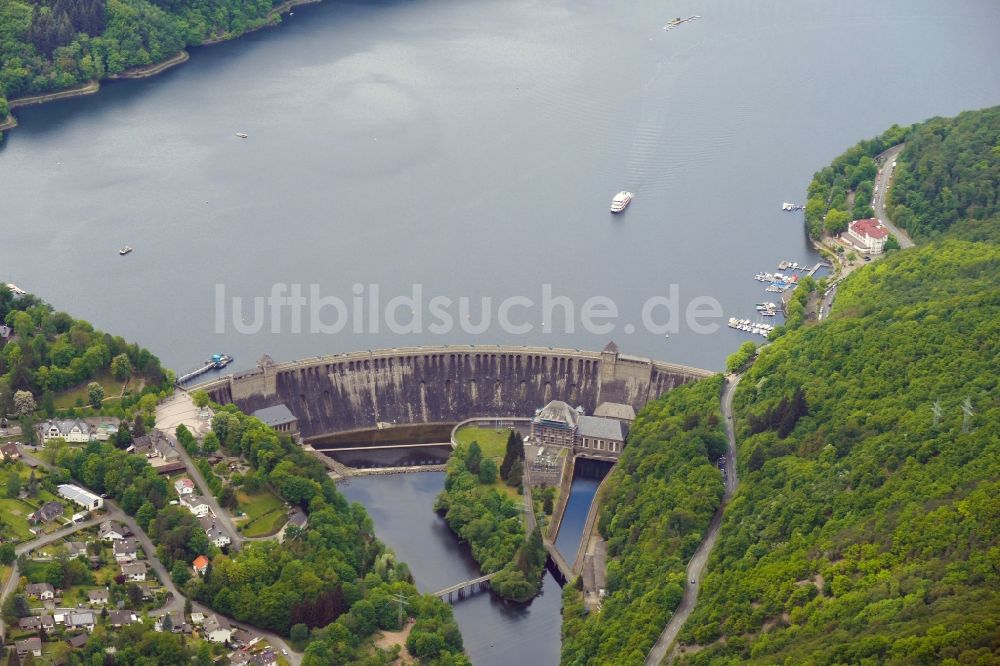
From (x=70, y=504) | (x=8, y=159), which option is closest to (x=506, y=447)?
(x=70, y=504)

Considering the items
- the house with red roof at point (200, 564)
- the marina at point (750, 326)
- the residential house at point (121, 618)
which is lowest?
the marina at point (750, 326)

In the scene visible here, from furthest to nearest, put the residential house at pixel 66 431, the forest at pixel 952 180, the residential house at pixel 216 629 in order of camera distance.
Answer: the forest at pixel 952 180 < the residential house at pixel 66 431 < the residential house at pixel 216 629

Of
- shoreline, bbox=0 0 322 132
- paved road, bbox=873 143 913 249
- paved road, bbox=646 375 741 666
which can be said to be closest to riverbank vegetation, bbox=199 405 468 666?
paved road, bbox=646 375 741 666

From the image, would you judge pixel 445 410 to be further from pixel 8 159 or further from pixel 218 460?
pixel 8 159

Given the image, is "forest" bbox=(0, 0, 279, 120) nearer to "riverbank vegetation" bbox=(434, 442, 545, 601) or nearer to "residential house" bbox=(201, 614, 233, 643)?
"riverbank vegetation" bbox=(434, 442, 545, 601)

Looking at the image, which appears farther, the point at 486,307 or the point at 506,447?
the point at 486,307

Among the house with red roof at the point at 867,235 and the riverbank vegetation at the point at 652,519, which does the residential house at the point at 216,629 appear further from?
the house with red roof at the point at 867,235

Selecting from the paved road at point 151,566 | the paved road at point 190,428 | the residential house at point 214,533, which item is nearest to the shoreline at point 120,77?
the paved road at point 190,428
